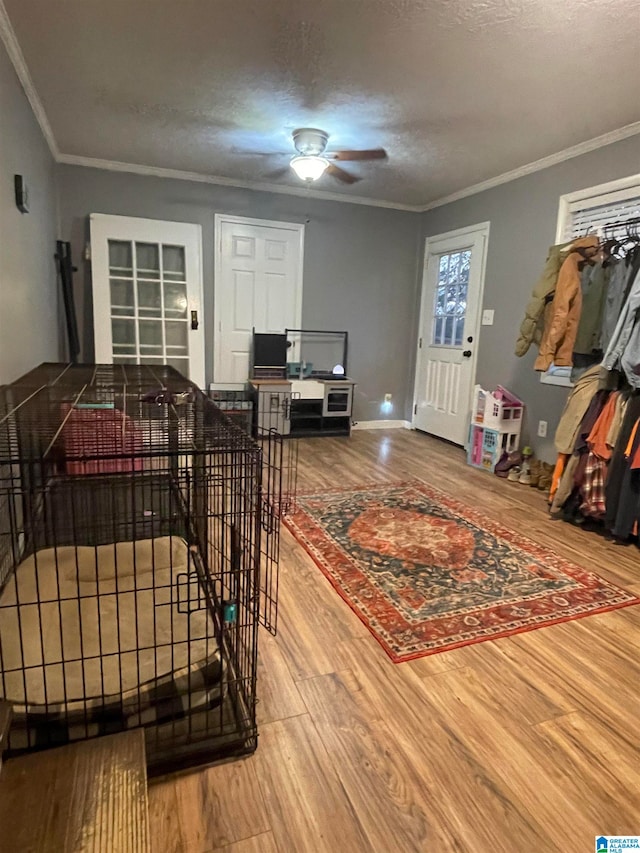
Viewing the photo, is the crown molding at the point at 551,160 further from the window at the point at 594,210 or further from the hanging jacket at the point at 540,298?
the hanging jacket at the point at 540,298

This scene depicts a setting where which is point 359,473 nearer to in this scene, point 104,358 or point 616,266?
point 616,266

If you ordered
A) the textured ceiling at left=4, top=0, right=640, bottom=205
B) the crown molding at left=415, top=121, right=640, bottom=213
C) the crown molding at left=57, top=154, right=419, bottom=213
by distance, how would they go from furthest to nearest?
the crown molding at left=57, top=154, right=419, bottom=213
the crown molding at left=415, top=121, right=640, bottom=213
the textured ceiling at left=4, top=0, right=640, bottom=205

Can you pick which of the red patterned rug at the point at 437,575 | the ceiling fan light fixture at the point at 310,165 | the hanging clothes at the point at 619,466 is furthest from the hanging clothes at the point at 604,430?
the ceiling fan light fixture at the point at 310,165

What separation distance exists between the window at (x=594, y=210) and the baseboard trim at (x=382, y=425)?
2.08 meters

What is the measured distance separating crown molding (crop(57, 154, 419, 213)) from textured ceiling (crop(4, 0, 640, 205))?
0.92 ft

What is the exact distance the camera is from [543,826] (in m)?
1.17

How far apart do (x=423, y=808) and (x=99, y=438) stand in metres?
1.38

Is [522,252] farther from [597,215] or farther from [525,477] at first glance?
[525,477]

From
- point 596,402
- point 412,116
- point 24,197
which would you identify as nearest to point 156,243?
point 24,197

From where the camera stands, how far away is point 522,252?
13.5 feet

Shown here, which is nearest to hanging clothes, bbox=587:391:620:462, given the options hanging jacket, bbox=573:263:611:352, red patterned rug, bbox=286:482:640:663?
hanging jacket, bbox=573:263:611:352

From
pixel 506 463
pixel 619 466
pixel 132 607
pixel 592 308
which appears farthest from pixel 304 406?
pixel 132 607

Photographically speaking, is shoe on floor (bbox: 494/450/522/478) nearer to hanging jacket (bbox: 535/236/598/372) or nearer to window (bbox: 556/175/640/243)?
hanging jacket (bbox: 535/236/598/372)

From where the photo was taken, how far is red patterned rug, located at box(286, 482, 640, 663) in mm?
1938
